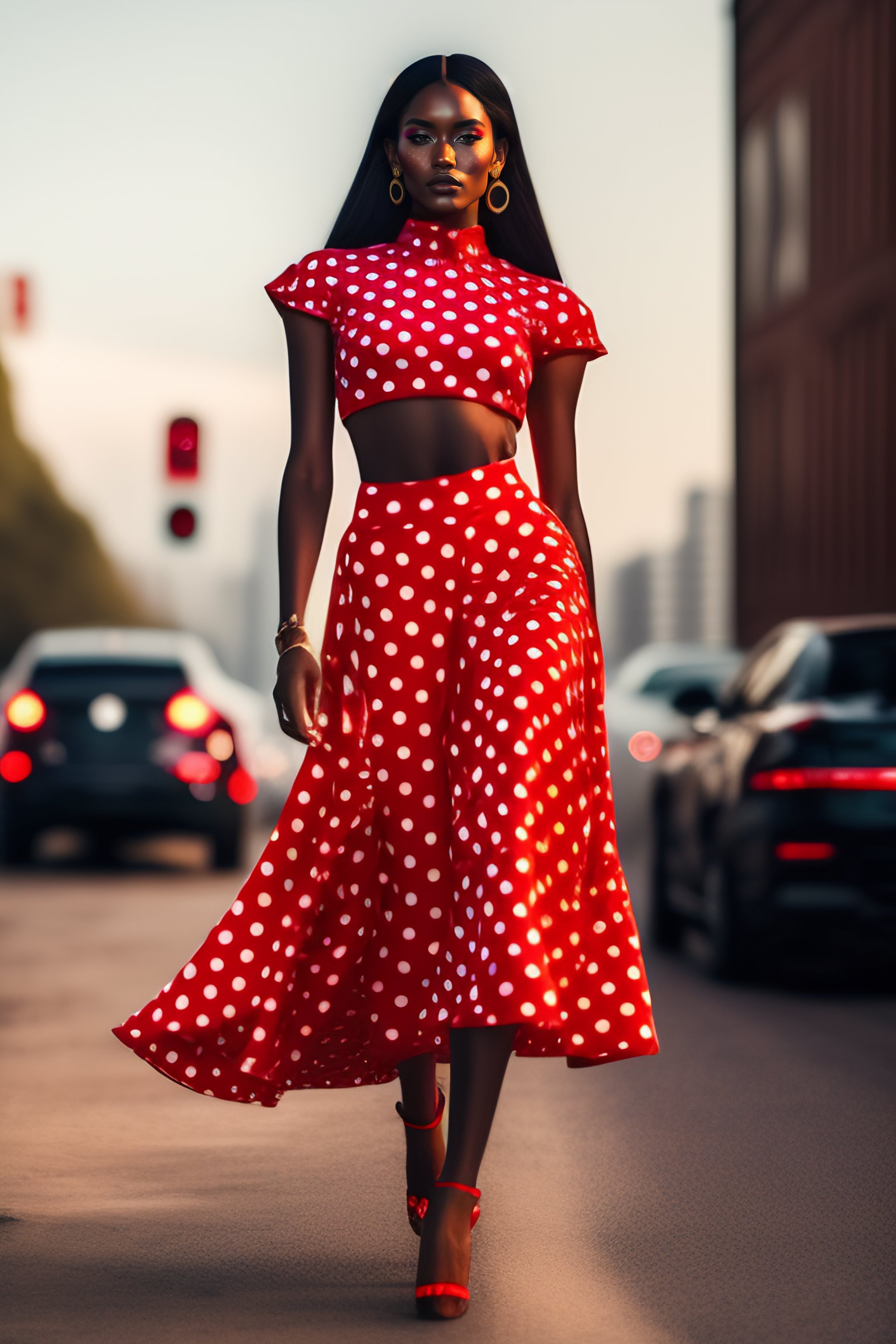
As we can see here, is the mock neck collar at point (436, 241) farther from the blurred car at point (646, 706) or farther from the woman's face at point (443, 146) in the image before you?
the blurred car at point (646, 706)

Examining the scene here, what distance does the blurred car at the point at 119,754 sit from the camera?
14242 mm

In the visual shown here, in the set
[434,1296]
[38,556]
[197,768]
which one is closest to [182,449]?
[197,768]

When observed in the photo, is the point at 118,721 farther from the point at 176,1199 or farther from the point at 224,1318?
the point at 224,1318

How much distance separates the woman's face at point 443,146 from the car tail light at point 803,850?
415 centimetres

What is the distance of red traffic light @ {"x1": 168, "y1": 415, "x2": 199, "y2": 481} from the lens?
21234 mm

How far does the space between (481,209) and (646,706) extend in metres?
11.9

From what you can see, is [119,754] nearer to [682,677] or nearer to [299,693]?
[682,677]

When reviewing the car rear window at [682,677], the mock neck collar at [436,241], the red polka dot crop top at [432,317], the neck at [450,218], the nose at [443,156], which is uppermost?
the nose at [443,156]

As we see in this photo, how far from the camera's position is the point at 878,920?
7.83 meters

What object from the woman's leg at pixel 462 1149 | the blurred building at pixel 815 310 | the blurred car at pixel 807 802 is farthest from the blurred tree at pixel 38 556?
the woman's leg at pixel 462 1149

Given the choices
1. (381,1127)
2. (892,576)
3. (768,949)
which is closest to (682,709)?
(768,949)

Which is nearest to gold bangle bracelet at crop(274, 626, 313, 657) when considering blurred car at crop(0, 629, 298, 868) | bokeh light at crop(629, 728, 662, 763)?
blurred car at crop(0, 629, 298, 868)

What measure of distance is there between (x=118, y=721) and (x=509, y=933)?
10769 mm

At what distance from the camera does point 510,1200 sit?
465 centimetres
